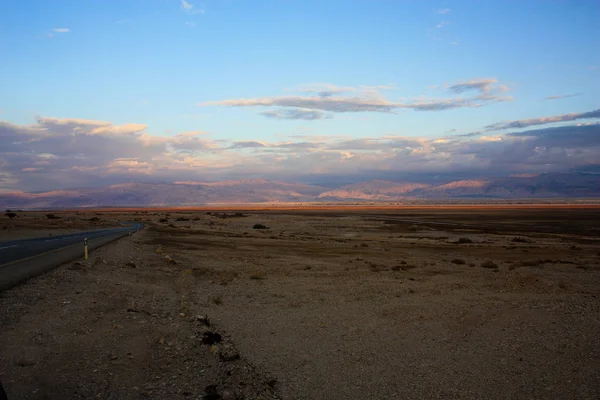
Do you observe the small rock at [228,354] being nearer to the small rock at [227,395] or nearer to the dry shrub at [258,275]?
the small rock at [227,395]

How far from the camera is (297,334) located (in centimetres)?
1174

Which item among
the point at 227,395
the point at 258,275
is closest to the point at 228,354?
the point at 227,395

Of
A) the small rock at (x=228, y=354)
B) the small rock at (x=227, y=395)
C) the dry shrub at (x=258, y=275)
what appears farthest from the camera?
the dry shrub at (x=258, y=275)

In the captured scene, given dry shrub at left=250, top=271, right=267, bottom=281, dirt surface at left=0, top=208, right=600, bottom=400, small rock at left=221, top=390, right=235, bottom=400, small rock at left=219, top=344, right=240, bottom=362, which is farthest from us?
dry shrub at left=250, top=271, right=267, bottom=281

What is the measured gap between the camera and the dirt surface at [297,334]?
8.20m

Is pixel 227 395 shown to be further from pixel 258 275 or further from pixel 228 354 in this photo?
pixel 258 275

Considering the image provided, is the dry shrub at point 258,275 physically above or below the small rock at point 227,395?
below

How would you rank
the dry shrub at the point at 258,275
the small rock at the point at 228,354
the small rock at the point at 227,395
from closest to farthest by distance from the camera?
1. the small rock at the point at 227,395
2. the small rock at the point at 228,354
3. the dry shrub at the point at 258,275

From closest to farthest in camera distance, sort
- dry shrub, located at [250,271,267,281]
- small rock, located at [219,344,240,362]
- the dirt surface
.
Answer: the dirt surface < small rock, located at [219,344,240,362] < dry shrub, located at [250,271,267,281]

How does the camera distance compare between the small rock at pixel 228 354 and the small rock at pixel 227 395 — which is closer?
the small rock at pixel 227 395

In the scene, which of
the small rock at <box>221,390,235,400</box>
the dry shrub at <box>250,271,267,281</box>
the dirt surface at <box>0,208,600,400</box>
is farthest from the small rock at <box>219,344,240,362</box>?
the dry shrub at <box>250,271,267,281</box>

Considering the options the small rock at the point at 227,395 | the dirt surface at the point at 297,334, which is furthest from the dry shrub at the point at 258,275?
the small rock at the point at 227,395

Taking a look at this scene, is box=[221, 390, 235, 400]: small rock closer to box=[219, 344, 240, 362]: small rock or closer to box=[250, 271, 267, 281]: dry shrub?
box=[219, 344, 240, 362]: small rock

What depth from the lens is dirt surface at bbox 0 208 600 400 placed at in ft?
26.9
